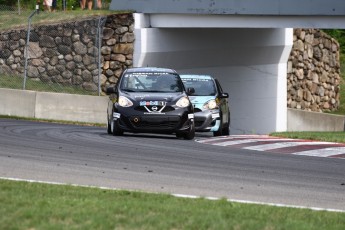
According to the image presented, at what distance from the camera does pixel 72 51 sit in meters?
36.9

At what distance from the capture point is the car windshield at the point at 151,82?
2467cm

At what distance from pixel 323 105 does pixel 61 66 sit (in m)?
14.7

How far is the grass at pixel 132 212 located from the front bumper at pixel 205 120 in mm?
14545

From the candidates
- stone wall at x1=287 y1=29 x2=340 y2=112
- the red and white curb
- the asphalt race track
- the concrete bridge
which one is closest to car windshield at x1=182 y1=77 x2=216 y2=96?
the red and white curb

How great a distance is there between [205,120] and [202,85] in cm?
174

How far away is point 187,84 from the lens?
28547 mm

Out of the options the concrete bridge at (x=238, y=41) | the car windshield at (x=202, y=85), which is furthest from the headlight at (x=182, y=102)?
the concrete bridge at (x=238, y=41)

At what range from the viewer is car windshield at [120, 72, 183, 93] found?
2467 cm

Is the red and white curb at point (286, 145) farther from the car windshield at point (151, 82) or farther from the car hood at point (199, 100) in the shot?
the car hood at point (199, 100)

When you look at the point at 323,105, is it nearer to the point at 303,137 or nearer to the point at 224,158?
the point at 303,137

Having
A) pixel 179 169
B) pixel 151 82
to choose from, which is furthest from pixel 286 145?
pixel 179 169

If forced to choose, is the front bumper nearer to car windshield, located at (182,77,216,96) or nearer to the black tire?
car windshield, located at (182,77,216,96)

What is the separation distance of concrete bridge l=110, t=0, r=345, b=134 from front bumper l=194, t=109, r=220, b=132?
682 cm

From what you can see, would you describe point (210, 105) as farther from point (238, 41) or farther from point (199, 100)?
point (238, 41)
